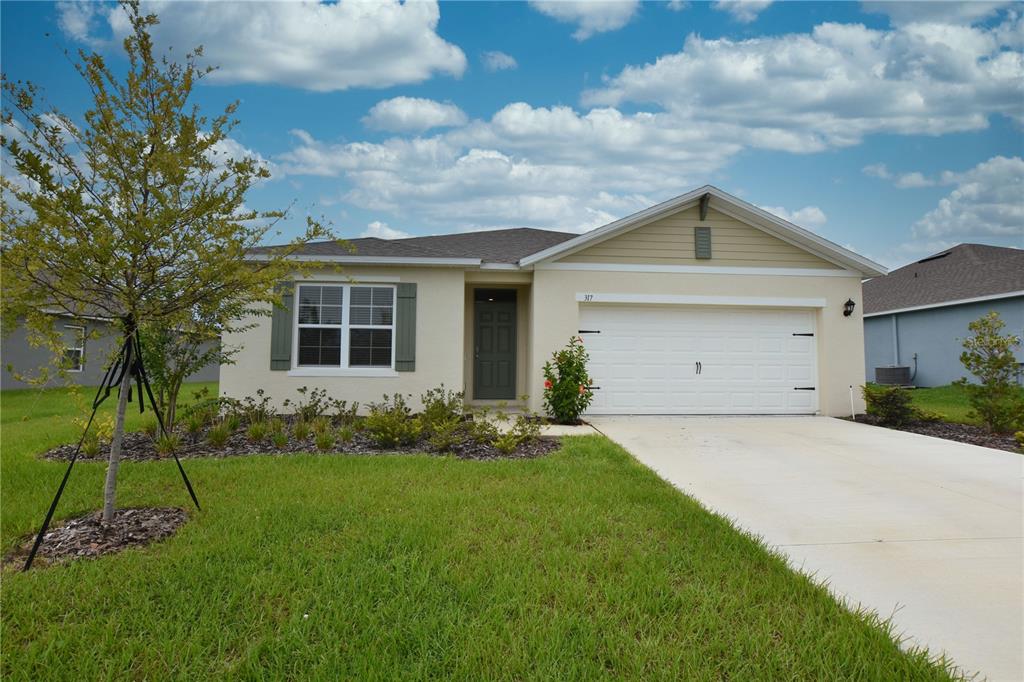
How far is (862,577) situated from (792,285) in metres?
8.13

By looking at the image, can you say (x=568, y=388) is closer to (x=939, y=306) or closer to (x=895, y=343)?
(x=939, y=306)

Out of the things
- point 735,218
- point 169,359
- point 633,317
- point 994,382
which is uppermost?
point 735,218

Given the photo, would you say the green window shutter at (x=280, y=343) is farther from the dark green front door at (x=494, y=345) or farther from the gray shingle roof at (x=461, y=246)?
the dark green front door at (x=494, y=345)

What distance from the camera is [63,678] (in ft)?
6.98

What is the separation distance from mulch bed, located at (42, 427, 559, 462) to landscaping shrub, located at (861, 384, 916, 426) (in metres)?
6.23

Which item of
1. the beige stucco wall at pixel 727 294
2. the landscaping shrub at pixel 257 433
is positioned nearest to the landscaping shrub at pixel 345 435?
the landscaping shrub at pixel 257 433

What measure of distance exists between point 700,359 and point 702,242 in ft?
7.49

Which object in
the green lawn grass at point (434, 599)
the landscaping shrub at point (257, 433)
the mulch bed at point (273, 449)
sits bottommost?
the green lawn grass at point (434, 599)

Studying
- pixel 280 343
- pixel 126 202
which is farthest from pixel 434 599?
pixel 280 343

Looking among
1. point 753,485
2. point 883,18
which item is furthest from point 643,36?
point 753,485

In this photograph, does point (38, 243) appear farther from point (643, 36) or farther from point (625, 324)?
point (643, 36)

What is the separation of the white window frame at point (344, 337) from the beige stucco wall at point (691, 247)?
3.50 meters

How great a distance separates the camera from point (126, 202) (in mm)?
3469

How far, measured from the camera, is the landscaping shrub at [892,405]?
8828 mm
